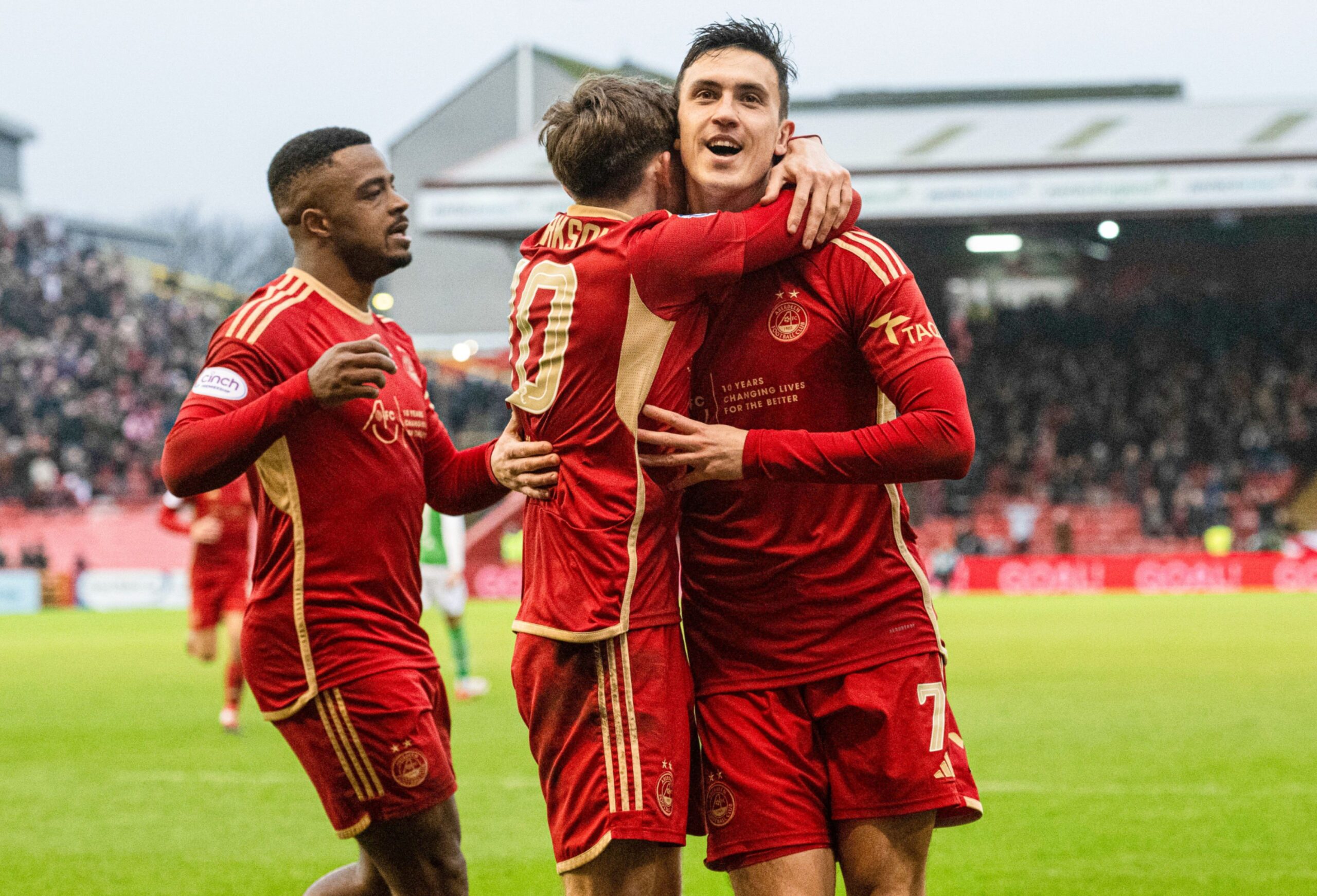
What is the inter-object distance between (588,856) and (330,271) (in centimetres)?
194

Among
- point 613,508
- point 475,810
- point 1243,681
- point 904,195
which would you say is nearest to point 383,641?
point 613,508

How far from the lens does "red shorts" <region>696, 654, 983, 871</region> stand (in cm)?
330

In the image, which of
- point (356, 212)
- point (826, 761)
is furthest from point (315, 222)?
point (826, 761)

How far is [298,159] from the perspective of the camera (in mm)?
4227

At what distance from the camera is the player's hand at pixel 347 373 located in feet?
12.2

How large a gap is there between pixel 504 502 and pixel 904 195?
9.44 metres

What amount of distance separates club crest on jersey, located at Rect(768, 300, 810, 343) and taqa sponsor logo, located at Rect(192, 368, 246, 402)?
1462 millimetres

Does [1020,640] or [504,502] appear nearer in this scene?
[1020,640]

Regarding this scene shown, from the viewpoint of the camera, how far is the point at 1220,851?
6242mm

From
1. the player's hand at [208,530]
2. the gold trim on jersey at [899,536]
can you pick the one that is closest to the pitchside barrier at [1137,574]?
the player's hand at [208,530]

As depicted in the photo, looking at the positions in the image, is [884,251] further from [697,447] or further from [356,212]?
[356,212]

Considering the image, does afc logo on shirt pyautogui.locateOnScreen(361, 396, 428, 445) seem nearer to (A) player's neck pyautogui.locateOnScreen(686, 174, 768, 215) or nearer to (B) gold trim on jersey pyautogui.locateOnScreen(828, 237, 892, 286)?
(A) player's neck pyautogui.locateOnScreen(686, 174, 768, 215)

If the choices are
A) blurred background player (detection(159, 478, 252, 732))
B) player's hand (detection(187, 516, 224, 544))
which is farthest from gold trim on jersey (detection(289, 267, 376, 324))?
player's hand (detection(187, 516, 224, 544))

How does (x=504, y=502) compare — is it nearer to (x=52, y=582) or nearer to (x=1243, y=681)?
(x=52, y=582)
